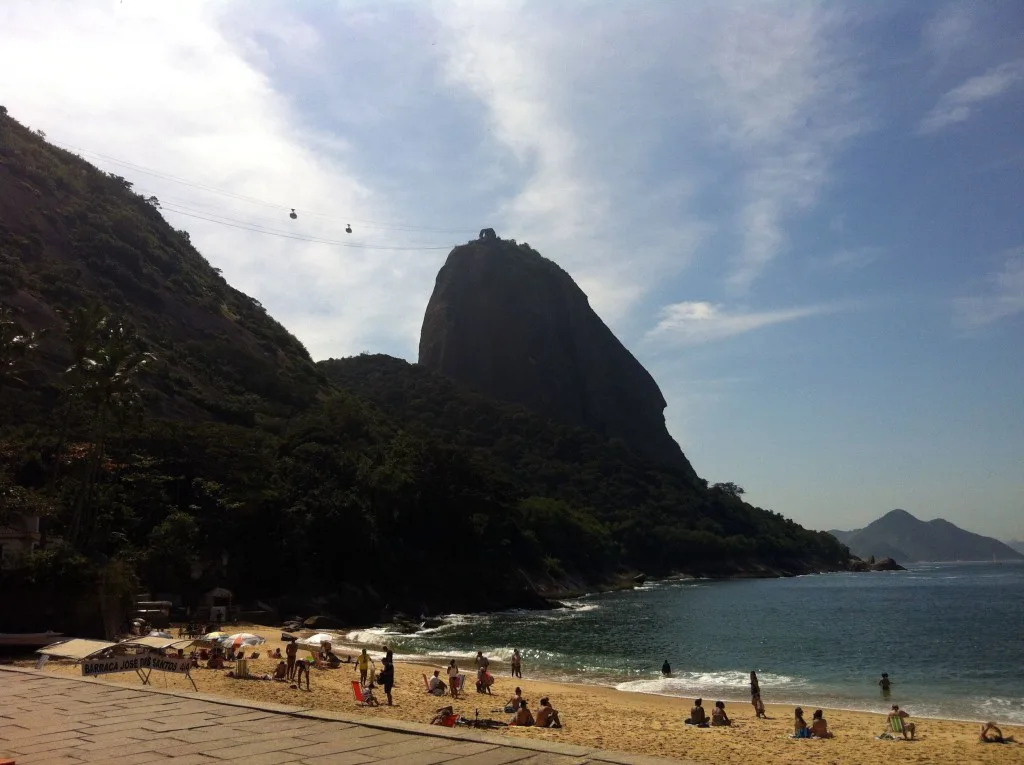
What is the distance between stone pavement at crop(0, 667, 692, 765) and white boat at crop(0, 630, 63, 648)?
11.4 metres

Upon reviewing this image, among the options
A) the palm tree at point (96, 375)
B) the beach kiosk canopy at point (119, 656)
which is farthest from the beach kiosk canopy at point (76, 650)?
the palm tree at point (96, 375)

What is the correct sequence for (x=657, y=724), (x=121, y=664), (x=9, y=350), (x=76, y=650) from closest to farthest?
(x=121, y=664) → (x=76, y=650) → (x=657, y=724) → (x=9, y=350)

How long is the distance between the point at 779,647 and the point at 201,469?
1531 inches

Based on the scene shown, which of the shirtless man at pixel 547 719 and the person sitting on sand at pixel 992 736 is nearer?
the shirtless man at pixel 547 719

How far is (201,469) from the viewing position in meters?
53.6

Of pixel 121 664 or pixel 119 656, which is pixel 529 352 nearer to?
pixel 119 656

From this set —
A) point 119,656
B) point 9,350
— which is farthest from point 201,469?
point 119,656

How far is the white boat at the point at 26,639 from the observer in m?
22.9

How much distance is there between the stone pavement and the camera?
360 inches

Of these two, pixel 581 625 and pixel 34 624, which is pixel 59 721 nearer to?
pixel 34 624

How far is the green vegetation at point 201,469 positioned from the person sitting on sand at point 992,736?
88.4 ft

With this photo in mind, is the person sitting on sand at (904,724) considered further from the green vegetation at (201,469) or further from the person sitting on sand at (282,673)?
the green vegetation at (201,469)

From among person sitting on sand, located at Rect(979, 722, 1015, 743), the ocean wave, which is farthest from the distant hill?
person sitting on sand, located at Rect(979, 722, 1015, 743)

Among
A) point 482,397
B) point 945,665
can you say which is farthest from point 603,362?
point 945,665
